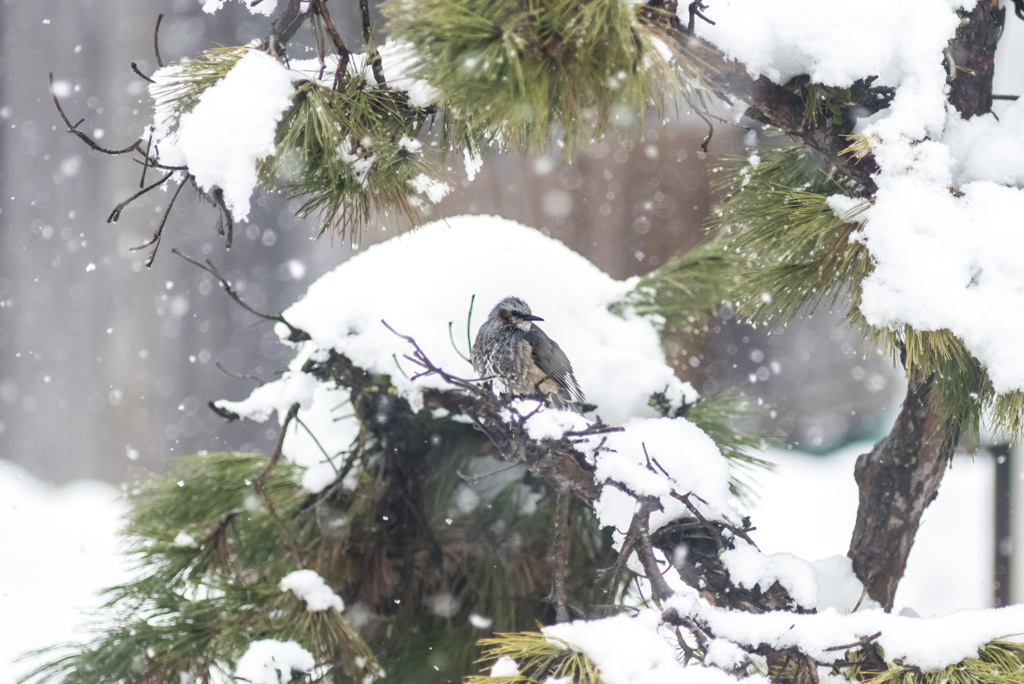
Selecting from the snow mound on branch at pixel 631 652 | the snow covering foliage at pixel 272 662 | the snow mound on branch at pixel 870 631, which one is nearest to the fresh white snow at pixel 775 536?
the snow covering foliage at pixel 272 662

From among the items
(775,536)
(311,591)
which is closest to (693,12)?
(311,591)

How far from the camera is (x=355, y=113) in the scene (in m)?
0.67

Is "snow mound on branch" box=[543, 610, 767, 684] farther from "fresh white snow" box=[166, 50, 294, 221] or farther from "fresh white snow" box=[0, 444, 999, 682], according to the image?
"fresh white snow" box=[0, 444, 999, 682]

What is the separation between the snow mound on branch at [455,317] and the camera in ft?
2.96

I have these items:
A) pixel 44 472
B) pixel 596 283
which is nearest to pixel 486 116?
pixel 596 283

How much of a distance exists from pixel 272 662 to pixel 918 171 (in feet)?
2.72

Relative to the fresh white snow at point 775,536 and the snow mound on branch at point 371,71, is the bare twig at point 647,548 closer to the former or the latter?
the snow mound on branch at point 371,71

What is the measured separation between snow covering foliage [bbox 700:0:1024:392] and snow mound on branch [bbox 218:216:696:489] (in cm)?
37

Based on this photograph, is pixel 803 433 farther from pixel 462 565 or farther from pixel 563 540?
pixel 563 540

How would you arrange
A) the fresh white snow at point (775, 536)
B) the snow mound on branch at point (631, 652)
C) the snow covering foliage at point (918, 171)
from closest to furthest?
1. the snow mound on branch at point (631, 652)
2. the snow covering foliage at point (918, 171)
3. the fresh white snow at point (775, 536)

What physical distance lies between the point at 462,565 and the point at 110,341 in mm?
2579

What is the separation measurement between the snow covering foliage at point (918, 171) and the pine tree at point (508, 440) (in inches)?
0.9

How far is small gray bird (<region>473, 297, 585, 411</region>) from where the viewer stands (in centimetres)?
81

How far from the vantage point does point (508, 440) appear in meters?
0.66
